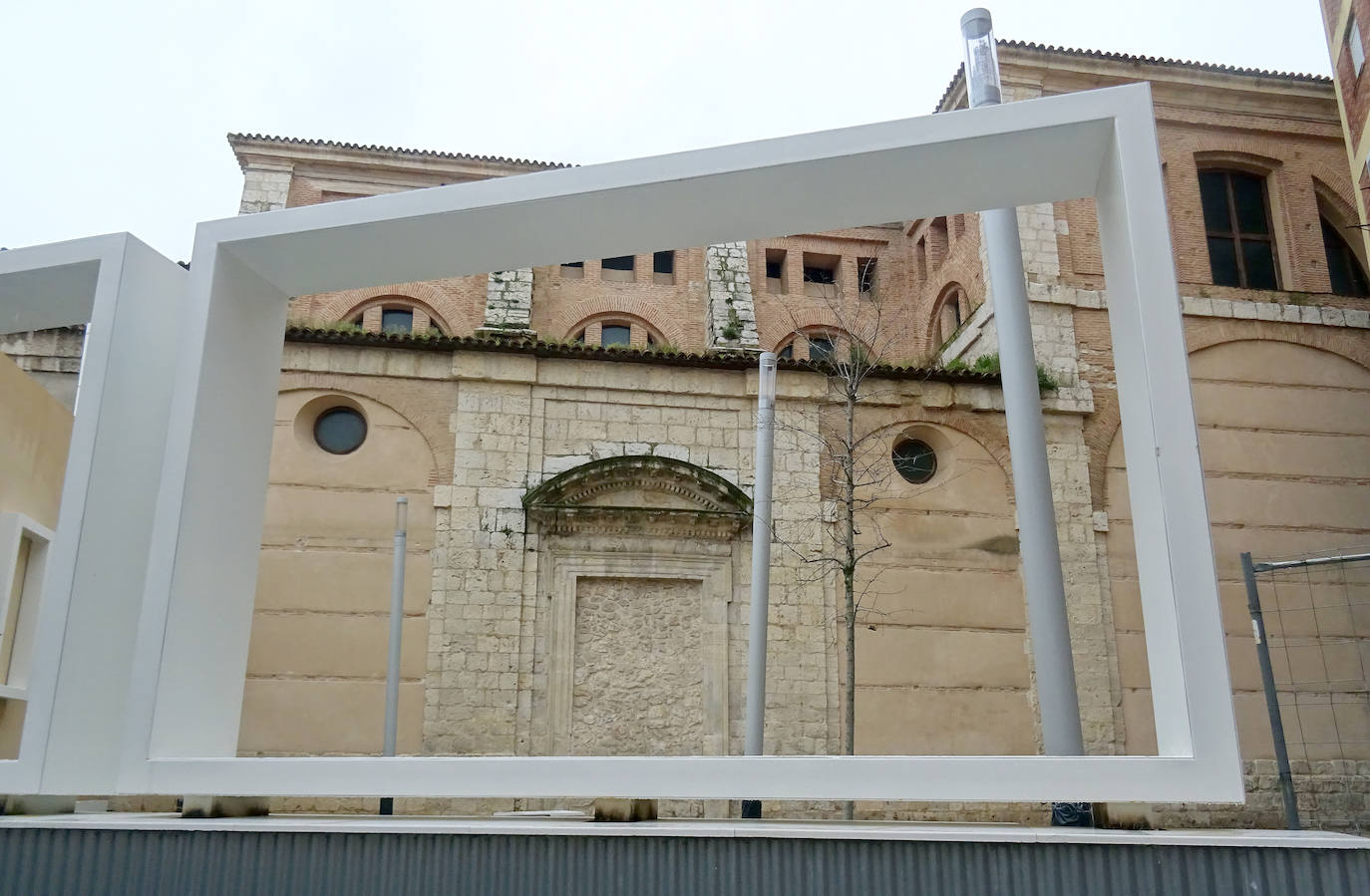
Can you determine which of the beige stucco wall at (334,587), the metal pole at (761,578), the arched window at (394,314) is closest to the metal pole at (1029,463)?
the metal pole at (761,578)

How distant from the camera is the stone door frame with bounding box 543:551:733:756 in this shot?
14.3 meters

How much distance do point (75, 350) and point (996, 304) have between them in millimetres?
11736

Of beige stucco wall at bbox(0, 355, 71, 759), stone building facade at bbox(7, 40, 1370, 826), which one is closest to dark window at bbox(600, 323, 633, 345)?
stone building facade at bbox(7, 40, 1370, 826)

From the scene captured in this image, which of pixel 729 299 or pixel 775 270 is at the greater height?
pixel 775 270

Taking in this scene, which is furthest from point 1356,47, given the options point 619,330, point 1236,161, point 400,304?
point 400,304

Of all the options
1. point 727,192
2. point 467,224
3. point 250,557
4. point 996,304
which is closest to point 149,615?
point 250,557

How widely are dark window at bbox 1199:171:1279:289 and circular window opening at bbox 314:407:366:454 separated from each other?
1315 cm

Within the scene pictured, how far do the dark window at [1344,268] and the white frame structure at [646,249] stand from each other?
17.1m

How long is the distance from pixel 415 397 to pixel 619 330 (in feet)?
25.3

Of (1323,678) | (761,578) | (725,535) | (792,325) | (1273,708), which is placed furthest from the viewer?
(792,325)

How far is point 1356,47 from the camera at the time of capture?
49.6 ft

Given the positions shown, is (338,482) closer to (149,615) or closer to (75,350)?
(75,350)

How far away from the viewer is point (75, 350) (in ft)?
47.0

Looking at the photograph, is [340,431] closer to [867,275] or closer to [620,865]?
[867,275]
